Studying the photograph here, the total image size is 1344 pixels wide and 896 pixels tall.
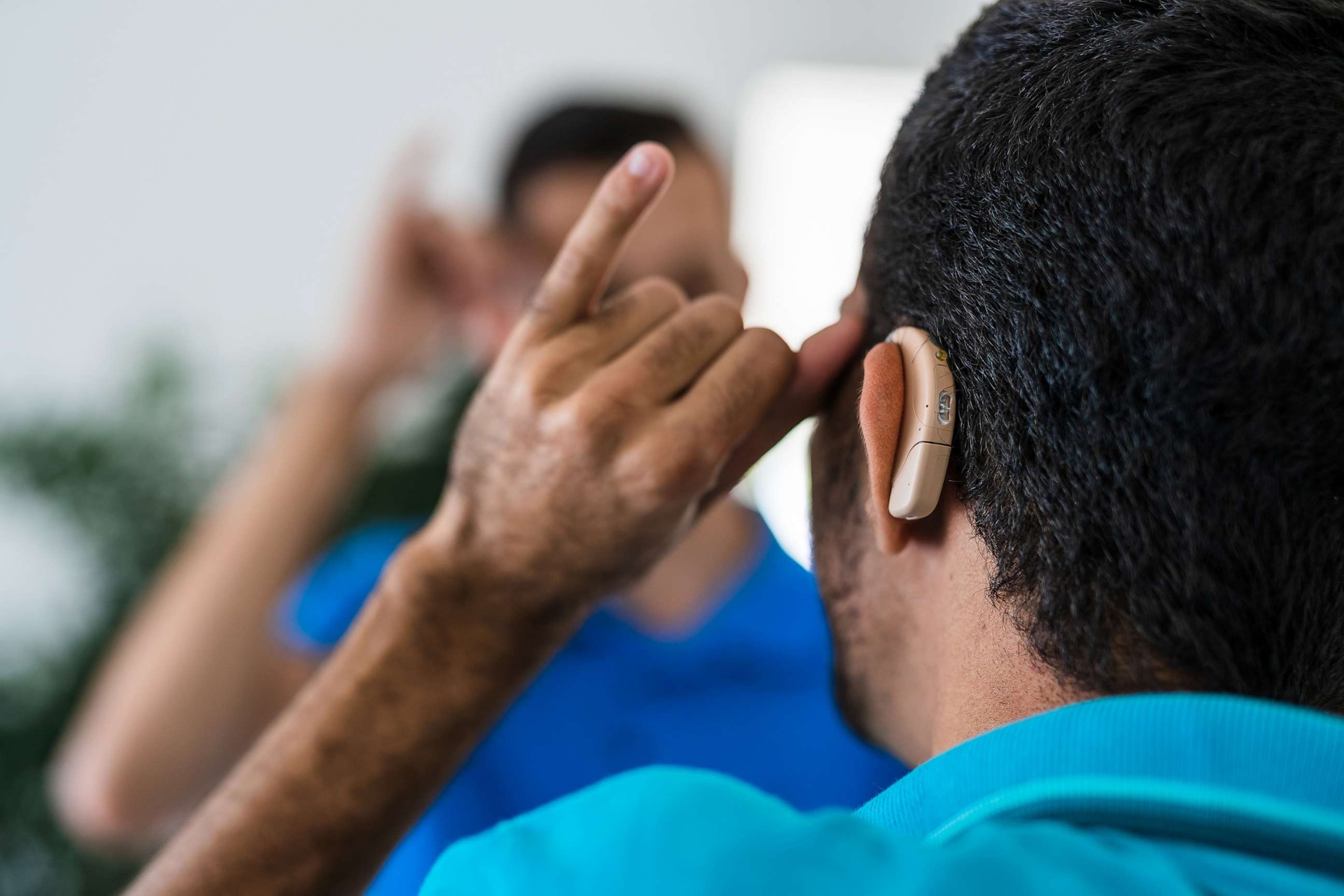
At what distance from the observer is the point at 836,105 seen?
99.5 inches

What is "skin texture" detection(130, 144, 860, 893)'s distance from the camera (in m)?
0.65

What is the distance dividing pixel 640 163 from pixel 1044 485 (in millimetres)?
313

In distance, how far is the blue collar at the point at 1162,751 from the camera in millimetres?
372

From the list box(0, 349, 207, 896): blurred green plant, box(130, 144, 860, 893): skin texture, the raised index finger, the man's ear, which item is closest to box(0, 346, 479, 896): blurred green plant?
box(0, 349, 207, 896): blurred green plant

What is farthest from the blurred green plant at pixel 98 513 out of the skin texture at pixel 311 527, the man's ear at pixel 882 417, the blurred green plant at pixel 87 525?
the man's ear at pixel 882 417

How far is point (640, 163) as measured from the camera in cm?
65

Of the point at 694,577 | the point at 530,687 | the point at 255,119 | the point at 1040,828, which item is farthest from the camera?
the point at 255,119

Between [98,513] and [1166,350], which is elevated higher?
[1166,350]

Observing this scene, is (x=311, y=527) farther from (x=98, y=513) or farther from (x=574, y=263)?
(x=574, y=263)

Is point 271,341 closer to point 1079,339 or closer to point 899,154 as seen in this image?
point 899,154

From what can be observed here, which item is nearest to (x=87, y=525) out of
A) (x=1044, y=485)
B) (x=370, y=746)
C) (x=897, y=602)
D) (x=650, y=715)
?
(x=650, y=715)

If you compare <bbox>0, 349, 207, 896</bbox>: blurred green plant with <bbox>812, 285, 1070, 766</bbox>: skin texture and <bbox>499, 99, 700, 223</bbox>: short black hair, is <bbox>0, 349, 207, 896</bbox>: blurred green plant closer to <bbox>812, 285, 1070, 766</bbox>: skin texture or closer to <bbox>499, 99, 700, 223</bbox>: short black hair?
<bbox>499, 99, 700, 223</bbox>: short black hair

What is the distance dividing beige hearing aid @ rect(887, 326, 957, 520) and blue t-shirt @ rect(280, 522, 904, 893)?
2.18 ft

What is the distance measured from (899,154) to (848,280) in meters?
1.93
